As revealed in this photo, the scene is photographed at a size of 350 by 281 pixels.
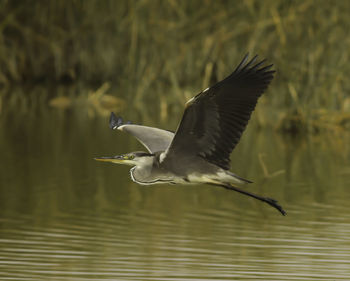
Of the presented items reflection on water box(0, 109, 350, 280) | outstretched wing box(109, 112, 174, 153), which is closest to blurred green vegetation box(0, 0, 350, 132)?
reflection on water box(0, 109, 350, 280)

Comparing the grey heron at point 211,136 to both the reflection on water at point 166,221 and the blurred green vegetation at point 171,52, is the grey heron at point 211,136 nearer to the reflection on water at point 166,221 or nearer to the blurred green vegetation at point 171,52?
the reflection on water at point 166,221

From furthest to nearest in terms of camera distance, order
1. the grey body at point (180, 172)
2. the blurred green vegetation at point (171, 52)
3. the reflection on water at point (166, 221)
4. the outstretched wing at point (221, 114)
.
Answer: the blurred green vegetation at point (171, 52) < the grey body at point (180, 172) < the reflection on water at point (166, 221) < the outstretched wing at point (221, 114)

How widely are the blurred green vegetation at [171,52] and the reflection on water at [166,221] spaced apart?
1509 millimetres

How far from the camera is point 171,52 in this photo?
61.5ft

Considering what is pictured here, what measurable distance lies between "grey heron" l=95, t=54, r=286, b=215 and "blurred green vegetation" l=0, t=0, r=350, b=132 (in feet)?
23.5

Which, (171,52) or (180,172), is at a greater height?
(171,52)

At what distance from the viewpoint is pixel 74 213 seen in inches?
354

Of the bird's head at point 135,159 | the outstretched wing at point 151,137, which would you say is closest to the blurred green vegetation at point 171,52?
the outstretched wing at point 151,137

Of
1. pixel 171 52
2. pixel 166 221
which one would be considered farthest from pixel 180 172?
pixel 171 52

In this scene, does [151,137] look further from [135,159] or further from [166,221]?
[166,221]

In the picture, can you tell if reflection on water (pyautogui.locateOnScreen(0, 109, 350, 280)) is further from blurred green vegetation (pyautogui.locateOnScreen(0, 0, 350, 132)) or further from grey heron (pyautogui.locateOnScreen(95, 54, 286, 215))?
blurred green vegetation (pyautogui.locateOnScreen(0, 0, 350, 132))

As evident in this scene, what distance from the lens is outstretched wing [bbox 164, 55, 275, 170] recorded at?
6.61 m

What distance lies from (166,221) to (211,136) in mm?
1879

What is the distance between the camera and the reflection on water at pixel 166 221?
687 cm
